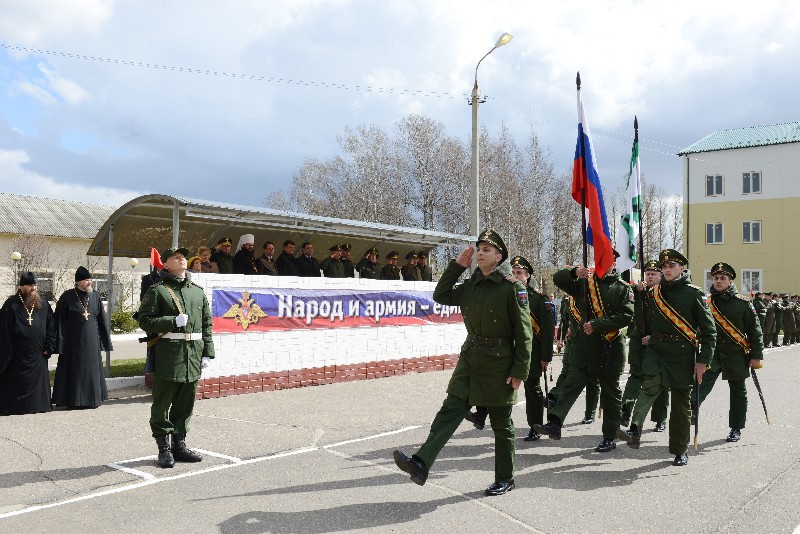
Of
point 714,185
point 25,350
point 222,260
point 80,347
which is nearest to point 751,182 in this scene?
point 714,185

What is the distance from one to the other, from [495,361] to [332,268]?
350 inches

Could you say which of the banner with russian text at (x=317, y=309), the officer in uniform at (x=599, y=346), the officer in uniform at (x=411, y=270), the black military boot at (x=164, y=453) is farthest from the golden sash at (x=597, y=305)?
the officer in uniform at (x=411, y=270)

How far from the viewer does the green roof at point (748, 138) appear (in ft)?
138

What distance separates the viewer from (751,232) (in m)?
42.6

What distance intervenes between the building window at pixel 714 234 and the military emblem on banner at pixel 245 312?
39030 mm

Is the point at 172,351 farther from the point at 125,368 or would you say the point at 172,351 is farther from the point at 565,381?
the point at 125,368

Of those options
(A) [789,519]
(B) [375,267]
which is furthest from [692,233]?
(A) [789,519]

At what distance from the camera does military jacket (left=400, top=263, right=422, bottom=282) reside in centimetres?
1548

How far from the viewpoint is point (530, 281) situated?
799cm

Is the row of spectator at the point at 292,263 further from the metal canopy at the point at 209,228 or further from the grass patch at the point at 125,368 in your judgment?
the grass patch at the point at 125,368

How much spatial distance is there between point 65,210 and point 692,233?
135 ft

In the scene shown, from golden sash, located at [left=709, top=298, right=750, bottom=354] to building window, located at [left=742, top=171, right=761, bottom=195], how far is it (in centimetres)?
3868

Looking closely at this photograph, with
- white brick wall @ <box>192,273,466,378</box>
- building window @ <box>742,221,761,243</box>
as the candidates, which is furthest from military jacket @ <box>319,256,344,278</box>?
building window @ <box>742,221,761,243</box>

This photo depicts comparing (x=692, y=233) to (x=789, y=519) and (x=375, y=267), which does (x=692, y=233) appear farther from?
(x=789, y=519)
